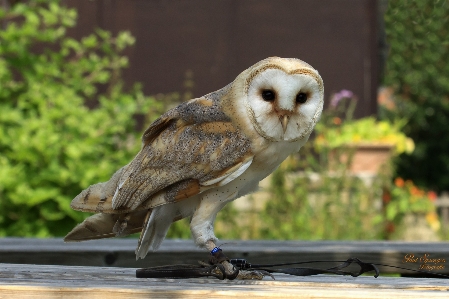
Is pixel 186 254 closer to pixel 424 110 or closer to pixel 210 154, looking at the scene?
pixel 210 154

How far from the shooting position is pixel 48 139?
3.97 meters

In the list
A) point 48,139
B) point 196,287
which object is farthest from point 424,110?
point 196,287

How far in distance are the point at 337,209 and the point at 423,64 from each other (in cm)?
709

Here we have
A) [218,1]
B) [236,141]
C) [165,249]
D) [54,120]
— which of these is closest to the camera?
[236,141]

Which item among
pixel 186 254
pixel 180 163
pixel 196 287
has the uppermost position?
pixel 180 163

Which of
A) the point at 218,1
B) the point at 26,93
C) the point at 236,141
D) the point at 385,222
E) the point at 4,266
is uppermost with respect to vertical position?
the point at 218,1

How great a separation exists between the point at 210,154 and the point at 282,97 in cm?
28

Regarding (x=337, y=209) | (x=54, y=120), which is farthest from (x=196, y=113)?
(x=337, y=209)

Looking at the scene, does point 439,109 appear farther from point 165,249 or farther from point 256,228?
point 165,249

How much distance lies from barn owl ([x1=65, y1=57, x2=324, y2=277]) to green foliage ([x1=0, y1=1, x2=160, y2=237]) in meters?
1.94

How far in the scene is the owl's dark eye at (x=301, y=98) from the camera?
1873 millimetres

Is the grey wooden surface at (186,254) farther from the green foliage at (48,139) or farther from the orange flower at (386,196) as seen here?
the orange flower at (386,196)

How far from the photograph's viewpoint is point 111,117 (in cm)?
458

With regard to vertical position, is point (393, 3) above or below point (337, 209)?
above
